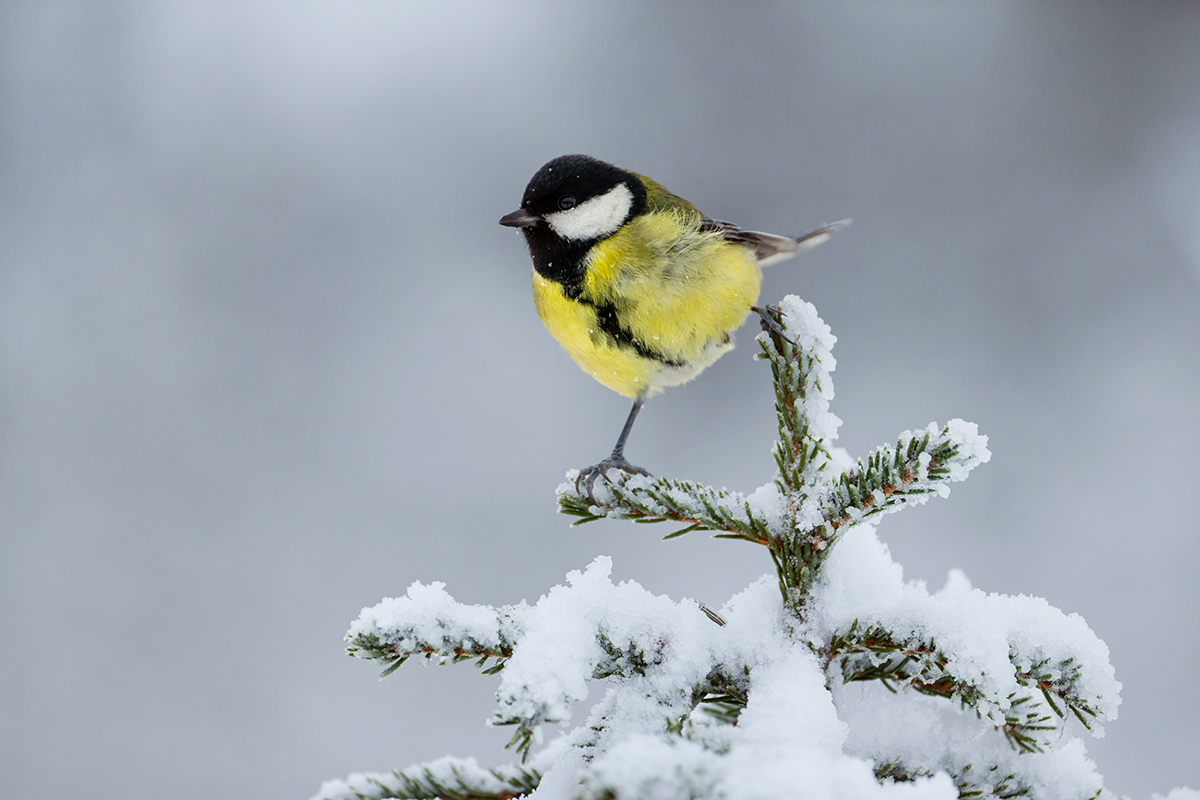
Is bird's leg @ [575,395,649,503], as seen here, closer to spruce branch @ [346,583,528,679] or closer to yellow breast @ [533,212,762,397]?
yellow breast @ [533,212,762,397]

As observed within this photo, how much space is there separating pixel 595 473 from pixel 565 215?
440 mm

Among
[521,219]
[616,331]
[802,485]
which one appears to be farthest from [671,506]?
[521,219]

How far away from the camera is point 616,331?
1090mm

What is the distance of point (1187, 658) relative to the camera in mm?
2607

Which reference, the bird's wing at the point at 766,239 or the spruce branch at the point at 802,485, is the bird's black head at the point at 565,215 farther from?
the spruce branch at the point at 802,485

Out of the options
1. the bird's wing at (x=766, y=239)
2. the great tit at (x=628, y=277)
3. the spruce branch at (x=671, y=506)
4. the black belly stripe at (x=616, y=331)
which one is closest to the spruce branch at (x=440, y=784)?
the spruce branch at (x=671, y=506)

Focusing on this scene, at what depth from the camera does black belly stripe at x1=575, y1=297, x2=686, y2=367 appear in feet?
3.56

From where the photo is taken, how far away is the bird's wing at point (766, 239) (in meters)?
1.26

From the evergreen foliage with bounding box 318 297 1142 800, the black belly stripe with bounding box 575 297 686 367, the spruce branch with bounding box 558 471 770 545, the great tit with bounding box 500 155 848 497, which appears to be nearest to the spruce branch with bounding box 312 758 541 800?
the evergreen foliage with bounding box 318 297 1142 800

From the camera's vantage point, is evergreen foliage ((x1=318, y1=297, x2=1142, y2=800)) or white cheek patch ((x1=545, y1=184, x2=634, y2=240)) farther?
white cheek patch ((x1=545, y1=184, x2=634, y2=240))

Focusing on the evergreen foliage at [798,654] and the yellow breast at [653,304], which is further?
the yellow breast at [653,304]

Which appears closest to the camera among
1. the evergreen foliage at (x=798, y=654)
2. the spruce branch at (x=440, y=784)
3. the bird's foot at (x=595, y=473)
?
the evergreen foliage at (x=798, y=654)

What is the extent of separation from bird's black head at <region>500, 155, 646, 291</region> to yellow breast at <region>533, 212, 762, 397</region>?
0.09ft

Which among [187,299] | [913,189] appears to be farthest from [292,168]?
[913,189]
